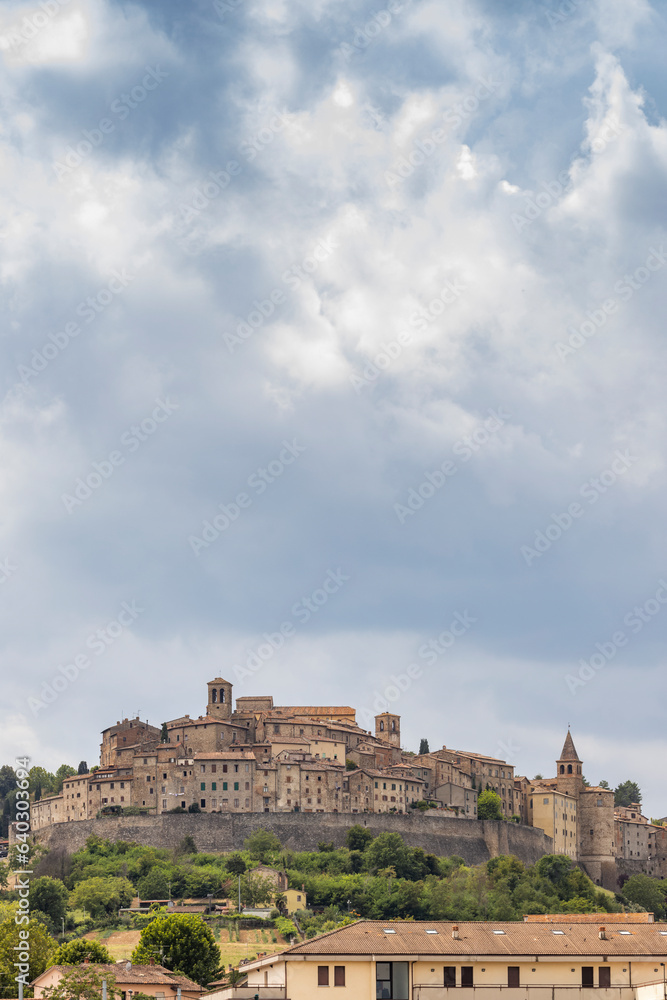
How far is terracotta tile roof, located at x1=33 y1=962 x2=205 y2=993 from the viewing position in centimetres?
6412

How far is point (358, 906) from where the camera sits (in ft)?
346

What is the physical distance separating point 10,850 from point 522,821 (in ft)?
159

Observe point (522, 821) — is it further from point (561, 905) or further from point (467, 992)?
point (467, 992)

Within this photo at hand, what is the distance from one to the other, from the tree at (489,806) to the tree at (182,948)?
196ft

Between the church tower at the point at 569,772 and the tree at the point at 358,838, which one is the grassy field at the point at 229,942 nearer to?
the tree at the point at 358,838

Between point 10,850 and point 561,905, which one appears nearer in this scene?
point 561,905

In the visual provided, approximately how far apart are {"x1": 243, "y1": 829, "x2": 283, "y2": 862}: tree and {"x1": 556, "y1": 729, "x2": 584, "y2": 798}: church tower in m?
37.0

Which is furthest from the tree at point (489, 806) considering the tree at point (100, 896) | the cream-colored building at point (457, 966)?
the cream-colored building at point (457, 966)

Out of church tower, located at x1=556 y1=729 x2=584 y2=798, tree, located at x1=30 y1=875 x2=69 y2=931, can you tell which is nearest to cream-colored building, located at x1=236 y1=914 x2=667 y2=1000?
tree, located at x1=30 y1=875 x2=69 y2=931

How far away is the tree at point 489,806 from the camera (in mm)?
134500

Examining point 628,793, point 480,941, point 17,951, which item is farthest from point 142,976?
point 628,793

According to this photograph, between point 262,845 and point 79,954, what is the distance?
44.3 meters

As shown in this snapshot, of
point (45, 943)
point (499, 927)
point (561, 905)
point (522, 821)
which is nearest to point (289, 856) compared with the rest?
point (561, 905)

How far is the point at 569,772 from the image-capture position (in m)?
143
